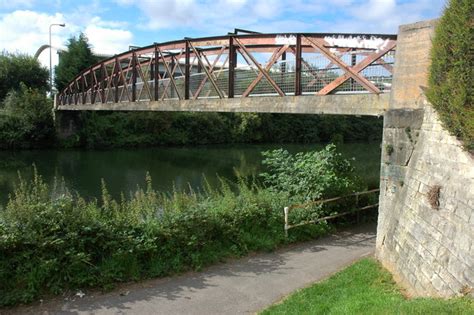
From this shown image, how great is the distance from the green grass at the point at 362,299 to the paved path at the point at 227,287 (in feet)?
1.54

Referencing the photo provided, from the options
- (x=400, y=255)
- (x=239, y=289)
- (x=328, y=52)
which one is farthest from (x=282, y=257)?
(x=328, y=52)

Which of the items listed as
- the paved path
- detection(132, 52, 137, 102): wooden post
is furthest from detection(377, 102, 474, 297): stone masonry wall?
detection(132, 52, 137, 102): wooden post

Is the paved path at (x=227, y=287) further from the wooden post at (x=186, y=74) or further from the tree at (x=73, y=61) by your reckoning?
the tree at (x=73, y=61)

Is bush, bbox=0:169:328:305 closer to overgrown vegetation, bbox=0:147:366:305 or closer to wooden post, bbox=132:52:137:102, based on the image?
overgrown vegetation, bbox=0:147:366:305

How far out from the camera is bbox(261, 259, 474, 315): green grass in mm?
4875

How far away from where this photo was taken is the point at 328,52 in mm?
11438

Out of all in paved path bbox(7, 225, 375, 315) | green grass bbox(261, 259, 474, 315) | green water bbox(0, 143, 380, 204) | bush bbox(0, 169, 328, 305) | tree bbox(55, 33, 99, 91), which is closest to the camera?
green grass bbox(261, 259, 474, 315)

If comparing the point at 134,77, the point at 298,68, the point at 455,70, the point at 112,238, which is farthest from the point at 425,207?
the point at 134,77

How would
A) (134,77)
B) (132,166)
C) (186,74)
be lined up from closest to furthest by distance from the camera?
(186,74)
(134,77)
(132,166)

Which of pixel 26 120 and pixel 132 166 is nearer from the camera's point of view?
pixel 132 166

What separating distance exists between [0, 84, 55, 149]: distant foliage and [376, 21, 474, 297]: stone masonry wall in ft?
131

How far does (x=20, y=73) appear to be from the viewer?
49250 mm

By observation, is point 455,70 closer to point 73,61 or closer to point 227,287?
point 227,287

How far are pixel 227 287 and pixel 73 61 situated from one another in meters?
45.4
